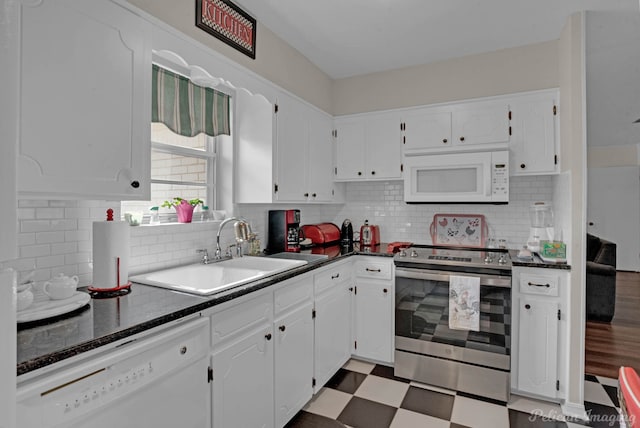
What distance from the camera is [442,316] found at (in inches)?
102

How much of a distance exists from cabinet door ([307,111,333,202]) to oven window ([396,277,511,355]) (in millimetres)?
1094

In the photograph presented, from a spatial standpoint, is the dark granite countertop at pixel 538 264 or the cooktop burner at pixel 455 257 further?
the cooktop burner at pixel 455 257

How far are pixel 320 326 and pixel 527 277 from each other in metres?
1.50

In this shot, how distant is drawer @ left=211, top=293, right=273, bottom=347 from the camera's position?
1518 mm

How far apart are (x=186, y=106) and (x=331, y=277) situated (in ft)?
5.06

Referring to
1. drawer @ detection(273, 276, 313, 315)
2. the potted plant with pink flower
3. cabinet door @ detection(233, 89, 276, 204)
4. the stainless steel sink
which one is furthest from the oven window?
the potted plant with pink flower

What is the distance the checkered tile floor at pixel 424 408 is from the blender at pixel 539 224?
111 cm

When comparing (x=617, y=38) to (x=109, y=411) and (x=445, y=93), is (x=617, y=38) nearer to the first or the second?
(x=445, y=93)

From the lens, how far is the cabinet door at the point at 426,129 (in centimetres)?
306

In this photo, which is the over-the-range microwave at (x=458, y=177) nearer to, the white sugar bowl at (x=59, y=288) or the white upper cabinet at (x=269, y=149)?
the white upper cabinet at (x=269, y=149)

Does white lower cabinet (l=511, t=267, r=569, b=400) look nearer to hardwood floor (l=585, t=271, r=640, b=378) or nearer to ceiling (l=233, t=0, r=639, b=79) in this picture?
hardwood floor (l=585, t=271, r=640, b=378)

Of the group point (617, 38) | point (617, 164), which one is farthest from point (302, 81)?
point (617, 164)

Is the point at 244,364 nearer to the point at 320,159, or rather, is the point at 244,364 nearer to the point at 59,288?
the point at 59,288

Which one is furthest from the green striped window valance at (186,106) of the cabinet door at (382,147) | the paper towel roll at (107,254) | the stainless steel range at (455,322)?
the stainless steel range at (455,322)
